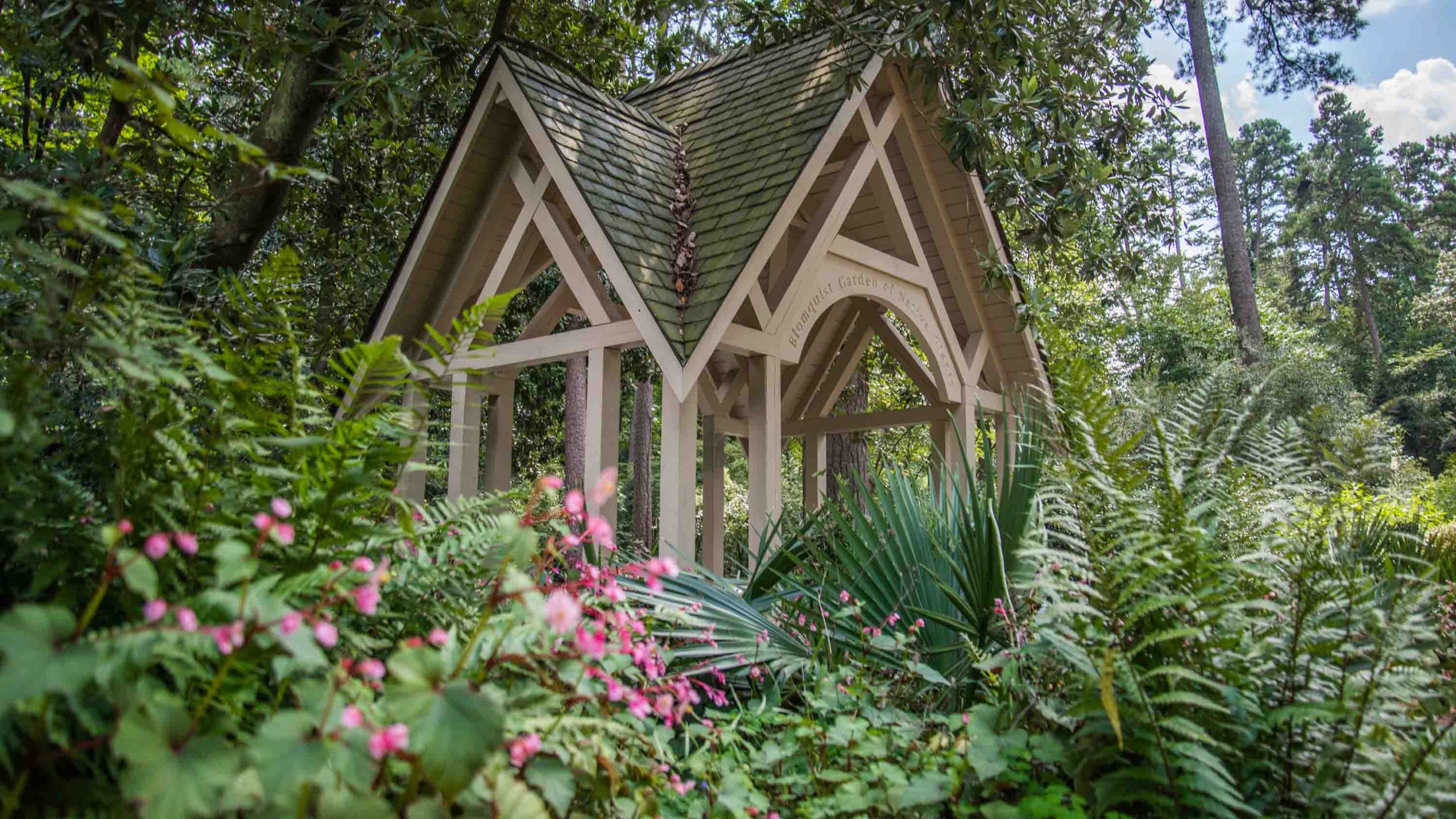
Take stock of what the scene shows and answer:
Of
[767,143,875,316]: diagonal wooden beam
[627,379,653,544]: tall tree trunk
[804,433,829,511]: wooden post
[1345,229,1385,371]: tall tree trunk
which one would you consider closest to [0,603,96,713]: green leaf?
[767,143,875,316]: diagonal wooden beam

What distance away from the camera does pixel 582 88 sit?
707cm

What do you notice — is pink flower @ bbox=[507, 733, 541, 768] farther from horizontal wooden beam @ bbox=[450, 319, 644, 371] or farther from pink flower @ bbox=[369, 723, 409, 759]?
horizontal wooden beam @ bbox=[450, 319, 644, 371]

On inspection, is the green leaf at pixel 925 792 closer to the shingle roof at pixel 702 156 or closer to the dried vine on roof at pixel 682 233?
the shingle roof at pixel 702 156

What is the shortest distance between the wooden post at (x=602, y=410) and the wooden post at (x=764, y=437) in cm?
94

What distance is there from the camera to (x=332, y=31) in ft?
17.2

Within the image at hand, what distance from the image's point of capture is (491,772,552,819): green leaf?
148 cm

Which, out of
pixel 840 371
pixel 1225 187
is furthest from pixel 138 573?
pixel 1225 187

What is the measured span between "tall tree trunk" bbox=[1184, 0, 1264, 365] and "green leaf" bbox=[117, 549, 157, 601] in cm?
1749

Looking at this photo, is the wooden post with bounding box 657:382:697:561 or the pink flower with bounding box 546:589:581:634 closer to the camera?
the pink flower with bounding box 546:589:581:634

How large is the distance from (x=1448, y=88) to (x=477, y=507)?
105 metres

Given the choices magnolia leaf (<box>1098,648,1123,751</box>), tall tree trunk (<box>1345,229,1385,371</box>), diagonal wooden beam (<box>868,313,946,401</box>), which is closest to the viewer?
magnolia leaf (<box>1098,648,1123,751</box>)

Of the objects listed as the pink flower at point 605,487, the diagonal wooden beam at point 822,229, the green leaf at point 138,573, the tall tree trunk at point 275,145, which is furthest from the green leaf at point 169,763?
the diagonal wooden beam at point 822,229

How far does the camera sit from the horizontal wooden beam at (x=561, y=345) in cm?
577

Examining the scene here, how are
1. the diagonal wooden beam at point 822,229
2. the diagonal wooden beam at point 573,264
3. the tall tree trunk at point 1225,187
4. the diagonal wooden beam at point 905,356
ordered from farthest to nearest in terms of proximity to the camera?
the tall tree trunk at point 1225,187 → the diagonal wooden beam at point 905,356 → the diagonal wooden beam at point 822,229 → the diagonal wooden beam at point 573,264
